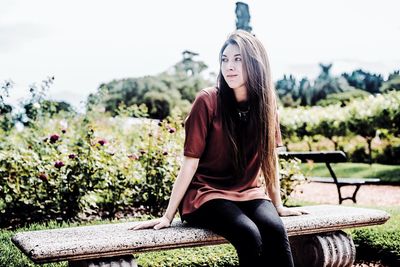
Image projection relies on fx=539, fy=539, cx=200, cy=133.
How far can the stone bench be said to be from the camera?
2.82 metres

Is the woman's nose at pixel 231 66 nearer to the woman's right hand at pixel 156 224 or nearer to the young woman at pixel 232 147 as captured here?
the young woman at pixel 232 147

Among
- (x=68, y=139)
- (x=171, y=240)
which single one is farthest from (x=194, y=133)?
(x=68, y=139)

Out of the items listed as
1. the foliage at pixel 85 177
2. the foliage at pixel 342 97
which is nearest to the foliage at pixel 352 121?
the foliage at pixel 85 177

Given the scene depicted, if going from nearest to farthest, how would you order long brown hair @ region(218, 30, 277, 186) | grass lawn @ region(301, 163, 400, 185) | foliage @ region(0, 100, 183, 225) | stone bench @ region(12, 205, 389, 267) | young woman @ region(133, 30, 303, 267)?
stone bench @ region(12, 205, 389, 267), young woman @ region(133, 30, 303, 267), long brown hair @ region(218, 30, 277, 186), foliage @ region(0, 100, 183, 225), grass lawn @ region(301, 163, 400, 185)

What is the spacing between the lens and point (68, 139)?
290 inches

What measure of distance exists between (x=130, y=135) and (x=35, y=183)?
5478 millimetres

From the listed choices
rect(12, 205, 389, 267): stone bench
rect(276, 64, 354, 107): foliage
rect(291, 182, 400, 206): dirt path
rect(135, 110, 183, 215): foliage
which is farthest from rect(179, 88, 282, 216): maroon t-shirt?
rect(276, 64, 354, 107): foliage

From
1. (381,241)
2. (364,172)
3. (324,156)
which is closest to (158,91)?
(364,172)

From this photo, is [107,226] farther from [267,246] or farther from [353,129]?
[353,129]

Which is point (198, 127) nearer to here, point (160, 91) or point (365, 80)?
point (160, 91)

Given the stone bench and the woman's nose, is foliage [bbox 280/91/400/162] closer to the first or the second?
the stone bench

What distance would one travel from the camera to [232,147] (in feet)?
10.7

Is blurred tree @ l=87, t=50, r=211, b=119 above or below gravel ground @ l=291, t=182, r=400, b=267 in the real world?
above

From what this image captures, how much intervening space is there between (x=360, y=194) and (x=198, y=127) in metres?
8.77
